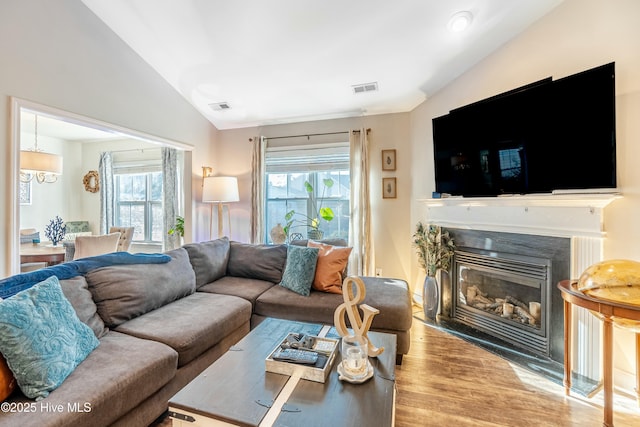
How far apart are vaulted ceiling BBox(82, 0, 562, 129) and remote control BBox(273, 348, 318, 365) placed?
8.51 ft

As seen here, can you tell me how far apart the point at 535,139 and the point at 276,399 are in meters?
2.60

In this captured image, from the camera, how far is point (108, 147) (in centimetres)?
559

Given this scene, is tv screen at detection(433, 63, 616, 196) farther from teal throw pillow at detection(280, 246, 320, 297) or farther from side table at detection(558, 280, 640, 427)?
teal throw pillow at detection(280, 246, 320, 297)

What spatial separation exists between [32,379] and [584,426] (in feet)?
9.40

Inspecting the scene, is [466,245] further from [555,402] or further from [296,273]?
[296,273]

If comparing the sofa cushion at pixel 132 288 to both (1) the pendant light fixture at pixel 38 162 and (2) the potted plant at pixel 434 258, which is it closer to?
(1) the pendant light fixture at pixel 38 162

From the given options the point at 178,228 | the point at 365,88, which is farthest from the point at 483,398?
the point at 178,228

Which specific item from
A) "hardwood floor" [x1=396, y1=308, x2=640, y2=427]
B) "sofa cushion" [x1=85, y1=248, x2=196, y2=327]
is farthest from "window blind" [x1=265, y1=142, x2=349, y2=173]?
"hardwood floor" [x1=396, y1=308, x2=640, y2=427]

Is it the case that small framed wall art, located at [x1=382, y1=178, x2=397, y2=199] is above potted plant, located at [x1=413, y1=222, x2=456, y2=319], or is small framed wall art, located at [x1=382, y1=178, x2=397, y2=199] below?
above

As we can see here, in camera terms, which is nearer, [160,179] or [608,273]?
[608,273]

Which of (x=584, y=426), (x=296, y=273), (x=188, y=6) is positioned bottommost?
(x=584, y=426)

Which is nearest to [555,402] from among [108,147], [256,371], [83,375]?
[256,371]

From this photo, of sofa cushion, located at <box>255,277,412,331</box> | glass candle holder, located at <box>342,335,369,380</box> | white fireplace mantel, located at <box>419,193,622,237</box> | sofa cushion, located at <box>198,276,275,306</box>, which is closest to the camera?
glass candle holder, located at <box>342,335,369,380</box>

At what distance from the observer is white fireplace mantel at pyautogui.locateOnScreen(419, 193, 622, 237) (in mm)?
1984
